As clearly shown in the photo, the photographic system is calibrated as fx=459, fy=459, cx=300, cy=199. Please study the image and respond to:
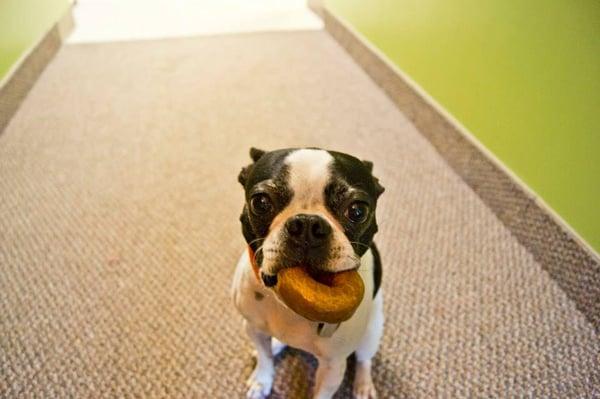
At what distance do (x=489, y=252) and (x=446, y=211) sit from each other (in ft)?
0.73

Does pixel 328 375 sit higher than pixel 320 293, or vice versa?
pixel 320 293

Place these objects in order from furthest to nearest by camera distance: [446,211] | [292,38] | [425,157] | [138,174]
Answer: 1. [292,38]
2. [425,157]
3. [138,174]
4. [446,211]

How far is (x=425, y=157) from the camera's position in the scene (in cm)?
194

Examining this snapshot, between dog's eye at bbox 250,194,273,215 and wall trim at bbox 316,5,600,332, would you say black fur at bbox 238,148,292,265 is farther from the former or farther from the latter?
wall trim at bbox 316,5,600,332

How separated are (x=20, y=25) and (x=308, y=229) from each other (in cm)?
236

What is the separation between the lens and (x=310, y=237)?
0.75m

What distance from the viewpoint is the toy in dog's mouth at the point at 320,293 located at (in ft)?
2.36

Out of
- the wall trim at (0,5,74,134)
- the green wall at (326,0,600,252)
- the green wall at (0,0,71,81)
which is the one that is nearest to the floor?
the wall trim at (0,5,74,134)

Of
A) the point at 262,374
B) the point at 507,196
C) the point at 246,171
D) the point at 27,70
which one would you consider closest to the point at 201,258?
the point at 262,374

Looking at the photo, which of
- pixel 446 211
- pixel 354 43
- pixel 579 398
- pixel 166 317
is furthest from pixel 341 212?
pixel 354 43

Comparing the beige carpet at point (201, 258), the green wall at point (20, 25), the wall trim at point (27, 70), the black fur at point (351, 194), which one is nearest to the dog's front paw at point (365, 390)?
the beige carpet at point (201, 258)

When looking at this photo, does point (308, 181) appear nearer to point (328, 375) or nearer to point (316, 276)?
point (316, 276)

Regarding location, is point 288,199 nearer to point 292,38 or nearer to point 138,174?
point 138,174

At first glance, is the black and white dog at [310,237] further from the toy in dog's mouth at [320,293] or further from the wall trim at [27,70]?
the wall trim at [27,70]
